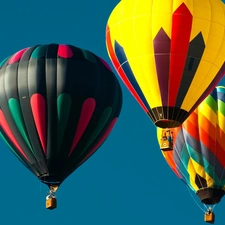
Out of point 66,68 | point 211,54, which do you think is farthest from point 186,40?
point 66,68

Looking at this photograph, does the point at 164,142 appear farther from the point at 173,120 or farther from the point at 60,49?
the point at 60,49

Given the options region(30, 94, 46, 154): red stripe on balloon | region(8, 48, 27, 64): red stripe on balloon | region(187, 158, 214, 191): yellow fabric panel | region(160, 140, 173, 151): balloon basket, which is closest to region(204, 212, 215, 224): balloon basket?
region(187, 158, 214, 191): yellow fabric panel

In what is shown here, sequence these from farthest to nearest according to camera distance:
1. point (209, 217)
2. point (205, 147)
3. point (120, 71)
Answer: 1. point (205, 147)
2. point (209, 217)
3. point (120, 71)

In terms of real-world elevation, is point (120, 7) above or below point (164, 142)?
above

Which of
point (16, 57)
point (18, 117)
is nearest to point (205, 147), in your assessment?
point (18, 117)

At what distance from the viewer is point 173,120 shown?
33.7m

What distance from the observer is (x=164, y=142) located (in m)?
34.0

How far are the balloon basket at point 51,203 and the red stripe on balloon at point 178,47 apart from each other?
10.5 feet

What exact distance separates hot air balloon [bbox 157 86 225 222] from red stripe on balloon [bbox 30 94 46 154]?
3.20 metres

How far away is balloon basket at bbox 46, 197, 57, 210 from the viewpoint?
112ft

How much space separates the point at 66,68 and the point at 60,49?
25.4 inches

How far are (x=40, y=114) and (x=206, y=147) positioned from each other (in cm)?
400

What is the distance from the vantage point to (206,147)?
3578cm

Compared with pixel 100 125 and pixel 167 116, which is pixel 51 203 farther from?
pixel 167 116
